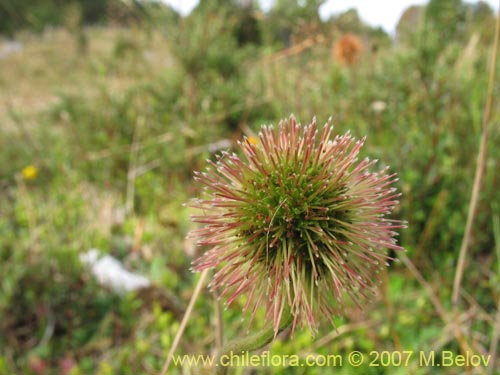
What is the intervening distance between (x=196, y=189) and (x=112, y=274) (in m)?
0.71

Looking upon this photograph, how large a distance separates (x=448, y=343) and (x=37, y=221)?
2755 millimetres

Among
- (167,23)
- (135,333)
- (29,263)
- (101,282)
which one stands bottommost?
(135,333)

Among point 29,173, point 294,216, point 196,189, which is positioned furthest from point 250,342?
point 29,173

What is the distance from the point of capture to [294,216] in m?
1.04

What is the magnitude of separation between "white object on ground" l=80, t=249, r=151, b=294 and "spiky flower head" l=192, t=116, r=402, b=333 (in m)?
1.52

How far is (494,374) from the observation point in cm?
181

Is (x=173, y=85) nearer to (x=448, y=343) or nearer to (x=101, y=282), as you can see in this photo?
(x=101, y=282)

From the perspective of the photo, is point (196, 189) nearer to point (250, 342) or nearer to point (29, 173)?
point (250, 342)

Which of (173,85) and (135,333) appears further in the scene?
(173,85)

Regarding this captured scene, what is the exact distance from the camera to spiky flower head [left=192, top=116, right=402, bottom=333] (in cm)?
99

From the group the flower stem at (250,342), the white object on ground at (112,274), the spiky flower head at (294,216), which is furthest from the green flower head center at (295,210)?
the white object on ground at (112,274)

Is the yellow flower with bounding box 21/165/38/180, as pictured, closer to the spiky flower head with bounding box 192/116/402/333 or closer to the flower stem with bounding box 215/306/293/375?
the spiky flower head with bounding box 192/116/402/333

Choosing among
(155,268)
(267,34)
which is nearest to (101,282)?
(155,268)

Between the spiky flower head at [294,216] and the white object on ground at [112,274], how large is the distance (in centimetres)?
152
